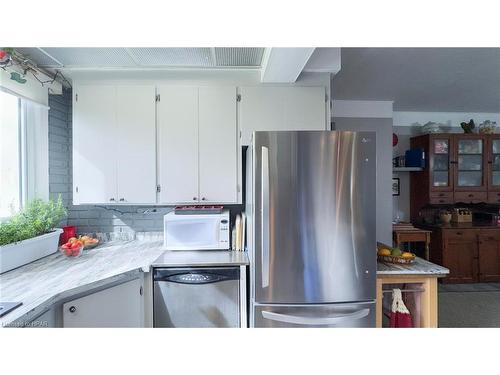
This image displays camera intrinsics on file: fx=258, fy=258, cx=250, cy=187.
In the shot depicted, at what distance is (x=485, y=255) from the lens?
11.8 ft

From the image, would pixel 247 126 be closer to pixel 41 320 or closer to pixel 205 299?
pixel 205 299

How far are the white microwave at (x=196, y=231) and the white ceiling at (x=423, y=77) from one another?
1.81 m

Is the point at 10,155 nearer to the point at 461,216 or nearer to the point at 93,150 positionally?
the point at 93,150

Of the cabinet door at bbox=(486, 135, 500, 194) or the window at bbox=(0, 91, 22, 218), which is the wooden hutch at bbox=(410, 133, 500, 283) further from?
the window at bbox=(0, 91, 22, 218)

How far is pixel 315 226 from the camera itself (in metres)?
1.54

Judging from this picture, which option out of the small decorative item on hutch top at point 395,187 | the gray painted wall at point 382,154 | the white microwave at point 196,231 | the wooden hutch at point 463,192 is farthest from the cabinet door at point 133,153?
the wooden hutch at point 463,192

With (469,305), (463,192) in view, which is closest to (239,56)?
(469,305)

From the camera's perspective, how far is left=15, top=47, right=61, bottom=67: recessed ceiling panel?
1.82 metres

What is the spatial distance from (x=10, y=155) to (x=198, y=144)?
145 cm

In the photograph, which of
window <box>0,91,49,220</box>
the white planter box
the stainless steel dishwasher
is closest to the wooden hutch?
the stainless steel dishwasher

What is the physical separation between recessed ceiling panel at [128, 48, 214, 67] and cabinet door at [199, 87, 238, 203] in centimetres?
21

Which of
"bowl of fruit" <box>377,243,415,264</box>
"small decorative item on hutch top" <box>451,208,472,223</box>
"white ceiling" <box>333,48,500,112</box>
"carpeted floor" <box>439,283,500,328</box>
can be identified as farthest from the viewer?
"small decorative item on hutch top" <box>451,208,472,223</box>

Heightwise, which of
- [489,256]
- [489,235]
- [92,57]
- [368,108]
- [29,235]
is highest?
[368,108]
